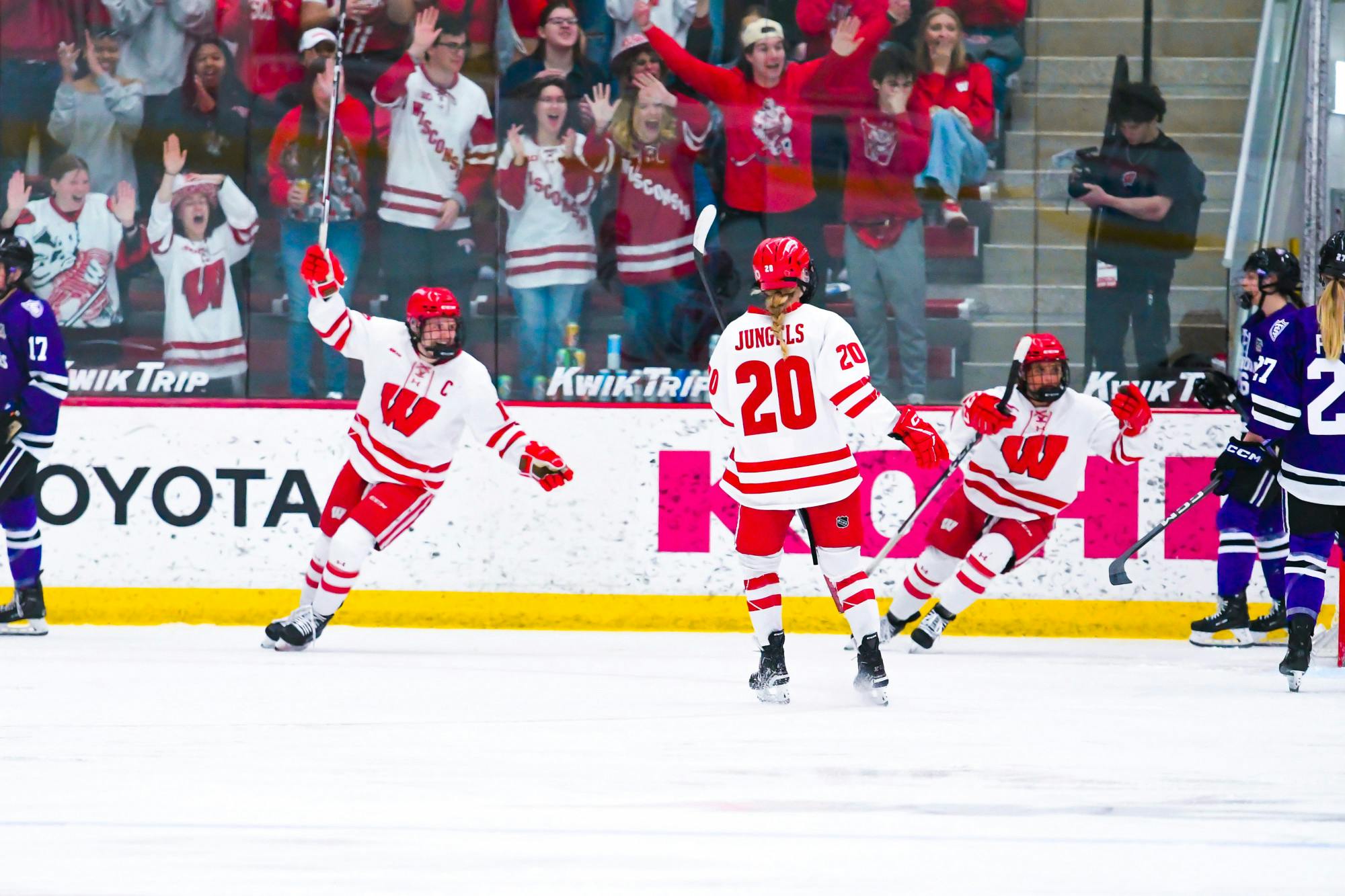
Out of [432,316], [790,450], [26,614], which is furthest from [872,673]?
[26,614]

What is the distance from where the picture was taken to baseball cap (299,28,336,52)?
289 inches

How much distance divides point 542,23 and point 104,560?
266 centimetres

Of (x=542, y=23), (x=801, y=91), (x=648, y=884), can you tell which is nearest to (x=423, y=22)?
(x=542, y=23)

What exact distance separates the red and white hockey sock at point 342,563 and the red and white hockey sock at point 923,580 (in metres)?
1.74

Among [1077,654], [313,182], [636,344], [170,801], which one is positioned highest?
[313,182]

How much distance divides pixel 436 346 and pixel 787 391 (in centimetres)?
153

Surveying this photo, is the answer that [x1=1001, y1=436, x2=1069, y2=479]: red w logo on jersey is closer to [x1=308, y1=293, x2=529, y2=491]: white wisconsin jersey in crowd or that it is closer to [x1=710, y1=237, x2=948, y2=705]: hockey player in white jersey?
[x1=710, y1=237, x2=948, y2=705]: hockey player in white jersey

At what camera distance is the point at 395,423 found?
5.87m

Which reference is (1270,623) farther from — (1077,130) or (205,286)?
(205,286)

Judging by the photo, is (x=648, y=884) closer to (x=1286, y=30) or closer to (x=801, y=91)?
(x=801, y=91)

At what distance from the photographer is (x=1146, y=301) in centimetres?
712

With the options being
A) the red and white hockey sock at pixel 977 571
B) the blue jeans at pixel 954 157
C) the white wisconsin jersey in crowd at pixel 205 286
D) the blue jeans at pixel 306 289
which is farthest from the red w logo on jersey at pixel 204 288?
the red and white hockey sock at pixel 977 571

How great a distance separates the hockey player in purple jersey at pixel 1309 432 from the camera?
500 centimetres

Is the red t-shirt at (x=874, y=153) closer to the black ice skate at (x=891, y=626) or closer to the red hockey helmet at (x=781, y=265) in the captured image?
the black ice skate at (x=891, y=626)
